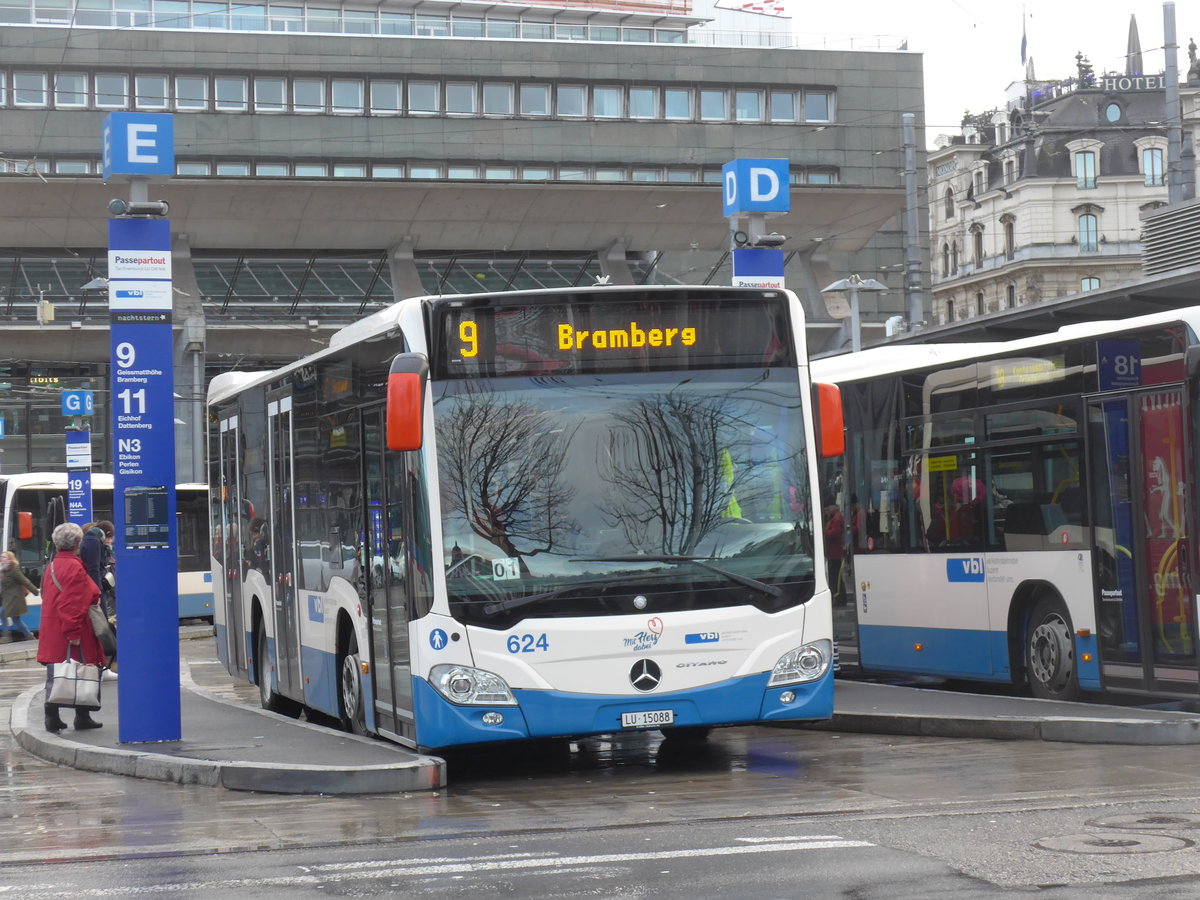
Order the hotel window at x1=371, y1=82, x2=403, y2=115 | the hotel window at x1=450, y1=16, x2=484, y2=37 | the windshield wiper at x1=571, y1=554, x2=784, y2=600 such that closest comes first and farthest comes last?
1. the windshield wiper at x1=571, y1=554, x2=784, y2=600
2. the hotel window at x1=371, y1=82, x2=403, y2=115
3. the hotel window at x1=450, y1=16, x2=484, y2=37

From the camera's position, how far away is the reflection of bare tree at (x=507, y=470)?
414 inches

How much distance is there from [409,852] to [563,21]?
62.2 meters

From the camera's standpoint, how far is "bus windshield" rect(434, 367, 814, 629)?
34.4ft

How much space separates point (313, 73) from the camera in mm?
50031

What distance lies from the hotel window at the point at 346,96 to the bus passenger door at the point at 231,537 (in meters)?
33.9

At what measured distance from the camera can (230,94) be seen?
162 ft

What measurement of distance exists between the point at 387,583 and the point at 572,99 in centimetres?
4240

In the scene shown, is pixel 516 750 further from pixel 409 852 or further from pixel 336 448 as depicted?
pixel 409 852

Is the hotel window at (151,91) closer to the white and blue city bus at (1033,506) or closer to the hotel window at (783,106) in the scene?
the hotel window at (783,106)

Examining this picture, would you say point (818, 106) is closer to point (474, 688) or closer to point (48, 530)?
point (48, 530)

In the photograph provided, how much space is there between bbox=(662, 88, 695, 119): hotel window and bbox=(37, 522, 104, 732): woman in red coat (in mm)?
40095

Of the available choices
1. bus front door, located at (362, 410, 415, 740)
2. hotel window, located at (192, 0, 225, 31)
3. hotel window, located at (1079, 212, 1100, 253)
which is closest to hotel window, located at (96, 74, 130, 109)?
hotel window, located at (192, 0, 225, 31)

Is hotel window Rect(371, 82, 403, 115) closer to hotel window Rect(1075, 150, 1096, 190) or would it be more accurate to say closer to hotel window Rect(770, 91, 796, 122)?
hotel window Rect(770, 91, 796, 122)

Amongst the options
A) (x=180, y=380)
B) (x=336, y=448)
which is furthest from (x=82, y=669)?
(x=180, y=380)
